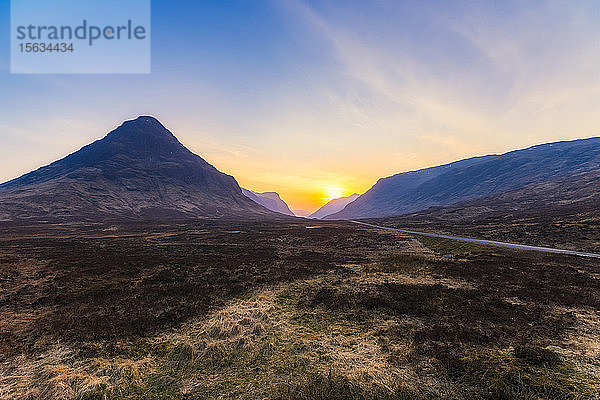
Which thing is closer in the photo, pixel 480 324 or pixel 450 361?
pixel 450 361

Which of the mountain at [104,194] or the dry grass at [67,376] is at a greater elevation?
the mountain at [104,194]

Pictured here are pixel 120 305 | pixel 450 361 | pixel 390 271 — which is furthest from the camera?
pixel 390 271

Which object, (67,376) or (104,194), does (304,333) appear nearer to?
(67,376)

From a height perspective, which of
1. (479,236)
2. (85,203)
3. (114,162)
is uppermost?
(114,162)

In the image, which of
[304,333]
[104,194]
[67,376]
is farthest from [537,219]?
[104,194]

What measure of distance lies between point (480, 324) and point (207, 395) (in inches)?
490

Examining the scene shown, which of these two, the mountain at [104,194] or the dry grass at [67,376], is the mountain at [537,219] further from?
the mountain at [104,194]

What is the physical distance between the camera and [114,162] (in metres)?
187

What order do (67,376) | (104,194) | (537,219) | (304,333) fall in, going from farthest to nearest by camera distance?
(104,194)
(537,219)
(304,333)
(67,376)

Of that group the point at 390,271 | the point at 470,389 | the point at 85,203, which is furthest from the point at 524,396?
the point at 85,203

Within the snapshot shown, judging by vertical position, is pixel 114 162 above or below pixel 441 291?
above

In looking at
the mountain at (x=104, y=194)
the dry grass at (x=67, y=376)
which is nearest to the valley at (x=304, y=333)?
the dry grass at (x=67, y=376)

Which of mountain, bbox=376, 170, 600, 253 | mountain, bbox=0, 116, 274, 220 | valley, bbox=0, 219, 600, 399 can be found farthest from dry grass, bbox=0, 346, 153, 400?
Result: mountain, bbox=0, 116, 274, 220

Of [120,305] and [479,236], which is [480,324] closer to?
[120,305]
